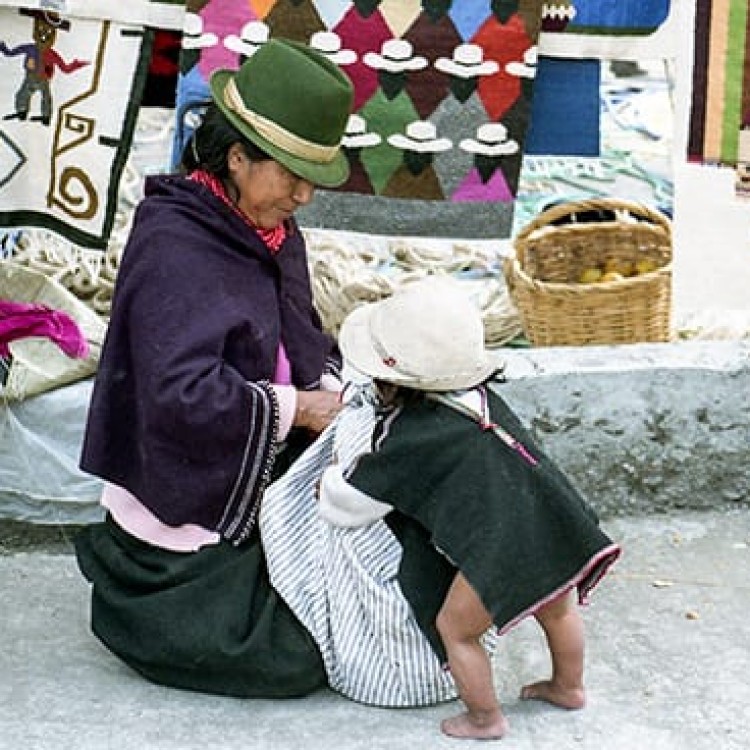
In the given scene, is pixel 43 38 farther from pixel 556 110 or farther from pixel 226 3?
pixel 556 110

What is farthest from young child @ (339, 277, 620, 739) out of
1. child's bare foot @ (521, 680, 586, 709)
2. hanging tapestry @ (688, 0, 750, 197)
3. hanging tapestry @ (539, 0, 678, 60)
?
hanging tapestry @ (688, 0, 750, 197)

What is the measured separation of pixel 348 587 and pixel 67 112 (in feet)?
5.36

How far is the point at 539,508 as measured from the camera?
3.72 meters

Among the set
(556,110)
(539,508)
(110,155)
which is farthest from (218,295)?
(556,110)

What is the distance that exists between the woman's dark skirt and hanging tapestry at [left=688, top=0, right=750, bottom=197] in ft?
6.03

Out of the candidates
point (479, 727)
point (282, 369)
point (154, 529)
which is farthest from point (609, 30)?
point (479, 727)

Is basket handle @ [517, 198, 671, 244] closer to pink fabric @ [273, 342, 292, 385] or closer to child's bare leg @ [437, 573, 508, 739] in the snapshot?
pink fabric @ [273, 342, 292, 385]

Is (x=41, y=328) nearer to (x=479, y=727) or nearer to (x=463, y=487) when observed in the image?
(x=463, y=487)

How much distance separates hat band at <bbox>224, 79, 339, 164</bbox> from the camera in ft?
12.5

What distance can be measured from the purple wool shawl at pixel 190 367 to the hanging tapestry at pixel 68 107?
0.95 metres

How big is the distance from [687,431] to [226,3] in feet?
5.23

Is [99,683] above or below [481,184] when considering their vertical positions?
below

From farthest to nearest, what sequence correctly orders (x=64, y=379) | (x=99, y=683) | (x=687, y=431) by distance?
(x=687, y=431), (x=64, y=379), (x=99, y=683)

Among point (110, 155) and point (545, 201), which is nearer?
point (110, 155)
